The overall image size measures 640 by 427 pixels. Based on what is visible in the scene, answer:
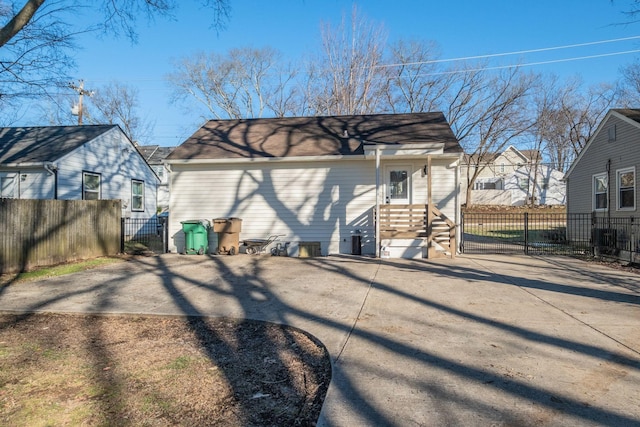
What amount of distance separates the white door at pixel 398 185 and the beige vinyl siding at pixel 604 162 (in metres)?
7.24

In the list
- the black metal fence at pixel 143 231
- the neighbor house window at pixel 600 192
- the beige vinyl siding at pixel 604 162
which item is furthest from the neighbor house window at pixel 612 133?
the black metal fence at pixel 143 231

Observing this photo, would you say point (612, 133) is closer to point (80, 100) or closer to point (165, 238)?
point (165, 238)

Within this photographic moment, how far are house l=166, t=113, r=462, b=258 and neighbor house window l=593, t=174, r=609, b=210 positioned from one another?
257 inches

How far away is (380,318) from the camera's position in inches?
204

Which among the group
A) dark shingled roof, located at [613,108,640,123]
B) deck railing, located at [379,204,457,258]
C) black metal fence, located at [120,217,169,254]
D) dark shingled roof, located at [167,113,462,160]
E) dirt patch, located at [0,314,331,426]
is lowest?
dirt patch, located at [0,314,331,426]

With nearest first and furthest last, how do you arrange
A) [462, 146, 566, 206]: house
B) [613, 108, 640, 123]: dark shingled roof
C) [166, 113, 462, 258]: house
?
[166, 113, 462, 258]: house < [613, 108, 640, 123]: dark shingled roof < [462, 146, 566, 206]: house

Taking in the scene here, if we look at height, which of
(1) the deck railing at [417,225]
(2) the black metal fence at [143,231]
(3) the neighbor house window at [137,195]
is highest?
(3) the neighbor house window at [137,195]

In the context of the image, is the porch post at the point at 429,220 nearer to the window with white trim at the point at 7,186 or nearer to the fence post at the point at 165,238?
the fence post at the point at 165,238

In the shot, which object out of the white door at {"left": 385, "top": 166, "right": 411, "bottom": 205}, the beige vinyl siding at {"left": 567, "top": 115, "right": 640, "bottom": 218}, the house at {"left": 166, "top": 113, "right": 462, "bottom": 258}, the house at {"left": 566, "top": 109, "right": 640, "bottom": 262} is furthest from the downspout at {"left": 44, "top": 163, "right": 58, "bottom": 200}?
the beige vinyl siding at {"left": 567, "top": 115, "right": 640, "bottom": 218}

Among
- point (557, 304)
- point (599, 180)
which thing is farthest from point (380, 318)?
point (599, 180)

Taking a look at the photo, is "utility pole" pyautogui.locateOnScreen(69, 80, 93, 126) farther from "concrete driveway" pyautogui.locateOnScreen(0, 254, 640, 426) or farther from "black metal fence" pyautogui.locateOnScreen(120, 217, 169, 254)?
"concrete driveway" pyautogui.locateOnScreen(0, 254, 640, 426)

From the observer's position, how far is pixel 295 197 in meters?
11.9

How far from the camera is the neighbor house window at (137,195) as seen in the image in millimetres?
18609

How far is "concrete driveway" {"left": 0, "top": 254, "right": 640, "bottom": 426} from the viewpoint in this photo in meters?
2.93
